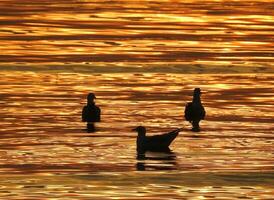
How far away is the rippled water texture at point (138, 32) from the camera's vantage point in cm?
4909

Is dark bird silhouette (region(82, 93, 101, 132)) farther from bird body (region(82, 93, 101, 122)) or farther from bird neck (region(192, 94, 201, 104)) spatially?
bird neck (region(192, 94, 201, 104))

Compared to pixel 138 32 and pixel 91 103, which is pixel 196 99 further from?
pixel 138 32

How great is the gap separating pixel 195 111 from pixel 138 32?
19407 millimetres

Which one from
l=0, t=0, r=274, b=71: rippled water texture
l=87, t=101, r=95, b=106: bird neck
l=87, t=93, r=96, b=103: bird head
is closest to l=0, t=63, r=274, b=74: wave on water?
l=0, t=0, r=274, b=71: rippled water texture

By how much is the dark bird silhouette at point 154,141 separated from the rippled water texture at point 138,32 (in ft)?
47.1

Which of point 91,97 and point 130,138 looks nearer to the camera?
point 130,138

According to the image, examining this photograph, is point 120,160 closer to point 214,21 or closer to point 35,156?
point 35,156

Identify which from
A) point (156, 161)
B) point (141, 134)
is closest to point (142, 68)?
point (141, 134)

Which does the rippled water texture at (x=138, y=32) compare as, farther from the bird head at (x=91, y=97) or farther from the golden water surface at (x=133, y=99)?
the bird head at (x=91, y=97)

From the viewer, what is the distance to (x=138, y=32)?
56.7 m

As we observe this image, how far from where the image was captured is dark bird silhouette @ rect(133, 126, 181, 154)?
32.3 meters

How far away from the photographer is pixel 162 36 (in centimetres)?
5528

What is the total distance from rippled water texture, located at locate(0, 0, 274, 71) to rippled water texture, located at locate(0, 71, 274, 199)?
400 centimetres

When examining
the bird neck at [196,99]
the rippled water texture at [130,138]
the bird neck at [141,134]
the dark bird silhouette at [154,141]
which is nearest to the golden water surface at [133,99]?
the rippled water texture at [130,138]
